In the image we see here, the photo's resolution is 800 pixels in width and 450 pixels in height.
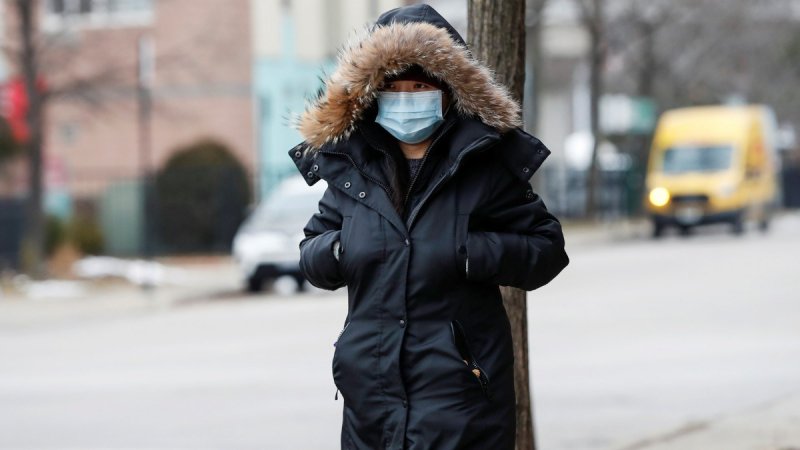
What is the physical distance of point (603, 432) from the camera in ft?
29.3

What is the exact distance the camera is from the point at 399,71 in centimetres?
420

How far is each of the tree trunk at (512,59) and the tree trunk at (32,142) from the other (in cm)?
1848

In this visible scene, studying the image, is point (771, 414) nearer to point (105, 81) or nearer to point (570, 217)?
point (105, 81)

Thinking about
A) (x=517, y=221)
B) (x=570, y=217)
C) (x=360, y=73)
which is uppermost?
(x=360, y=73)

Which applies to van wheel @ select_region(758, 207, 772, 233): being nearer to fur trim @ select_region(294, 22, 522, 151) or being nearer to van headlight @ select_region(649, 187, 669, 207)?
van headlight @ select_region(649, 187, 669, 207)

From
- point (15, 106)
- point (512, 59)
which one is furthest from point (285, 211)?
point (512, 59)

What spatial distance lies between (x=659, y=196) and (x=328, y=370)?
21925 millimetres

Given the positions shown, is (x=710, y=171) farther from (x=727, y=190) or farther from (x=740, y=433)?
(x=740, y=433)

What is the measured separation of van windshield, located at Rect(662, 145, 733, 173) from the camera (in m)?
33.4

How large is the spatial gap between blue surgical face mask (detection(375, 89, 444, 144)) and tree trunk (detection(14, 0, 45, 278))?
20355 millimetres

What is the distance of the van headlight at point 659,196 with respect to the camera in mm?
33156

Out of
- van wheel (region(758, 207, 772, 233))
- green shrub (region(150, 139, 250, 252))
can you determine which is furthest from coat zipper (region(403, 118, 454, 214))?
van wheel (region(758, 207, 772, 233))

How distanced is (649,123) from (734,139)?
9370 mm

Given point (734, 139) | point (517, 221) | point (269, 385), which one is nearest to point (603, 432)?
point (269, 385)
